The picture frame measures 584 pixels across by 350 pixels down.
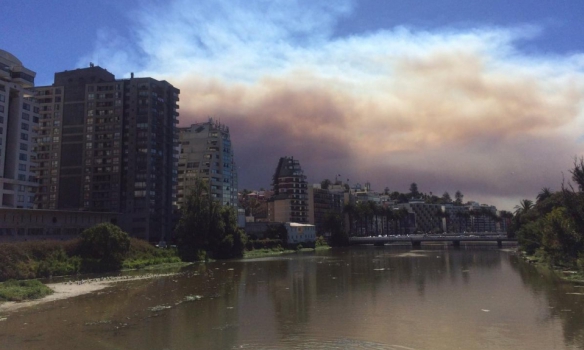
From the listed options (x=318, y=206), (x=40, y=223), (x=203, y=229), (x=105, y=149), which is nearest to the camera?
(x=40, y=223)

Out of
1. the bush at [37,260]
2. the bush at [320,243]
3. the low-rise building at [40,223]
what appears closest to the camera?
the bush at [37,260]

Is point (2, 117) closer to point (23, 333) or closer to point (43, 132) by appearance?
point (43, 132)

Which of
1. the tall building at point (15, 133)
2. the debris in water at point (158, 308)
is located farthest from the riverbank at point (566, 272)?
the tall building at point (15, 133)

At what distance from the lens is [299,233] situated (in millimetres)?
144625

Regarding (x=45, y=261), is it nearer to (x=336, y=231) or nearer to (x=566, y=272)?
(x=566, y=272)

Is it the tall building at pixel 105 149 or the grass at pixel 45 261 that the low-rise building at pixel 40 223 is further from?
the tall building at pixel 105 149

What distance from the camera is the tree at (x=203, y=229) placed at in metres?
90.6

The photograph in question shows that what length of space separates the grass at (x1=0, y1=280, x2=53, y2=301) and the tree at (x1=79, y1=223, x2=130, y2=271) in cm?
2026

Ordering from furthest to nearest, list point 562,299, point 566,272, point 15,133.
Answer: point 15,133
point 566,272
point 562,299

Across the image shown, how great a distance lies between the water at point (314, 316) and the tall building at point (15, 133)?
48.3m

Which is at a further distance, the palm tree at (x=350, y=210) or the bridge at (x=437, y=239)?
the palm tree at (x=350, y=210)

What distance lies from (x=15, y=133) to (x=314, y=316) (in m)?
78.1

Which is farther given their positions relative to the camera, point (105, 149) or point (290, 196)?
point (290, 196)

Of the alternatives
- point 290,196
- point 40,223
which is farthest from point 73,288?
point 290,196
